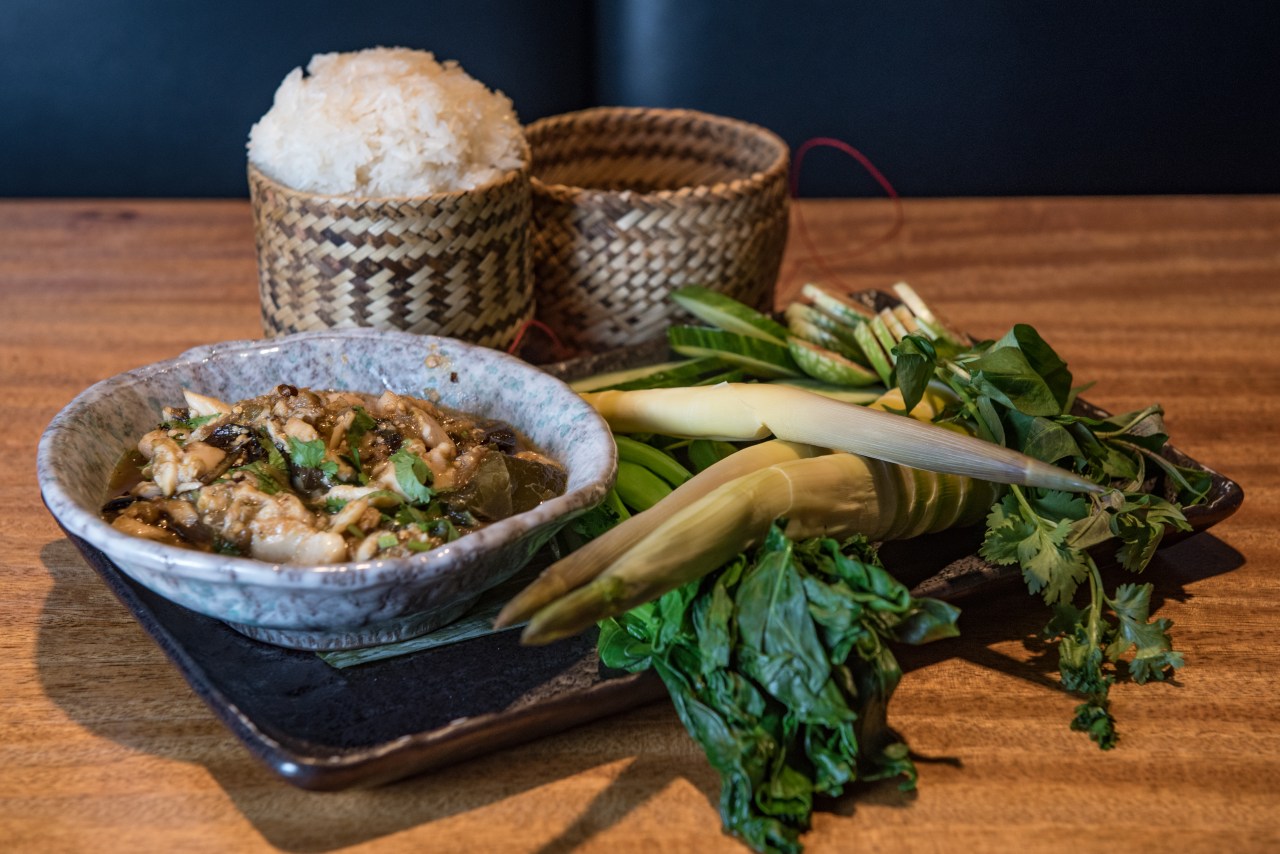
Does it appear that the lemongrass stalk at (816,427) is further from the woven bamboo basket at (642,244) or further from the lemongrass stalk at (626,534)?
the woven bamboo basket at (642,244)

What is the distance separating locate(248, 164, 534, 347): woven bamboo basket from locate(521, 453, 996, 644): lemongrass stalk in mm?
656

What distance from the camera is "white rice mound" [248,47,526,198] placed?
1.72 meters

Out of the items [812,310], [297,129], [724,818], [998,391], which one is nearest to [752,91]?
[812,310]

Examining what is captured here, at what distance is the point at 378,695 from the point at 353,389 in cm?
48

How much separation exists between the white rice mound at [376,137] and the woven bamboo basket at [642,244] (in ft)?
0.56

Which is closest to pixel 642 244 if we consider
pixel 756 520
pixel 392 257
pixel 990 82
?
pixel 392 257

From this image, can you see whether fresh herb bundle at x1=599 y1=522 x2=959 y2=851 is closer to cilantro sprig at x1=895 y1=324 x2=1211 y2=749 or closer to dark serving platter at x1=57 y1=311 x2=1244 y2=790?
dark serving platter at x1=57 y1=311 x2=1244 y2=790

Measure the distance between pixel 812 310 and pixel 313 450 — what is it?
96 centimetres

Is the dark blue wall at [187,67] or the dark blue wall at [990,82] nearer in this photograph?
the dark blue wall at [187,67]

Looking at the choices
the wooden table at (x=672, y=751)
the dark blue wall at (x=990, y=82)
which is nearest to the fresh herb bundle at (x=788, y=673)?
the wooden table at (x=672, y=751)

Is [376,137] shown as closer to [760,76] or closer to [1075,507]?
[1075,507]

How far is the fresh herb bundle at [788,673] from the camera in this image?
109 cm

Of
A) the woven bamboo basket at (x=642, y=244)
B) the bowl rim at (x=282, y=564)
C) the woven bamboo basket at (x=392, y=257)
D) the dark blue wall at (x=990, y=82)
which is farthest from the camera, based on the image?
the dark blue wall at (x=990, y=82)

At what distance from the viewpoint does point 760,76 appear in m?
3.08
